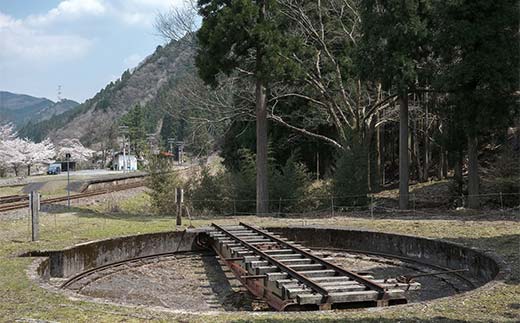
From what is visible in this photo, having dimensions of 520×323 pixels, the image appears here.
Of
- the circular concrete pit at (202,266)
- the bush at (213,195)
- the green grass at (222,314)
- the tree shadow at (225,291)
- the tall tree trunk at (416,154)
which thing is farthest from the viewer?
the tall tree trunk at (416,154)

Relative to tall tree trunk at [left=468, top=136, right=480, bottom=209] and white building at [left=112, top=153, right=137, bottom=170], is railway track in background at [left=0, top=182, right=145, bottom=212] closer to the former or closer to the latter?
tall tree trunk at [left=468, top=136, right=480, bottom=209]

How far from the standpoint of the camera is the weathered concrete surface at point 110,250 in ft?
33.7

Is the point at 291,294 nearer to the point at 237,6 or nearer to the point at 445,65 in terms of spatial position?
the point at 237,6

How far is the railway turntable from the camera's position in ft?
23.1

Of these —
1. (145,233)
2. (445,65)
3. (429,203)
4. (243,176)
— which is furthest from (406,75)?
(145,233)

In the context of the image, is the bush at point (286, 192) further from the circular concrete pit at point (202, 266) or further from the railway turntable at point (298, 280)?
the railway turntable at point (298, 280)

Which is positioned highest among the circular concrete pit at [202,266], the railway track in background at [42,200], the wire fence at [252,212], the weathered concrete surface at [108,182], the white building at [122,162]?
the white building at [122,162]

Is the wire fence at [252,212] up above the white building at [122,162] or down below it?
below

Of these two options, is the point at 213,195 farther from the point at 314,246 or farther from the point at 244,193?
the point at 314,246

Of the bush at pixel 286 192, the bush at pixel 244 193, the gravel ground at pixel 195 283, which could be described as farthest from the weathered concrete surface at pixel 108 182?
the gravel ground at pixel 195 283

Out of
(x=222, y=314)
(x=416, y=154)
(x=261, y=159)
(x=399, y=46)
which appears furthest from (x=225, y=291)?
(x=416, y=154)

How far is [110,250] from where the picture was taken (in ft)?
39.1

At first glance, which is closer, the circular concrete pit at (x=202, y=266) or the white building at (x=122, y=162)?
the circular concrete pit at (x=202, y=266)

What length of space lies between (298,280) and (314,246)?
5.59 meters
